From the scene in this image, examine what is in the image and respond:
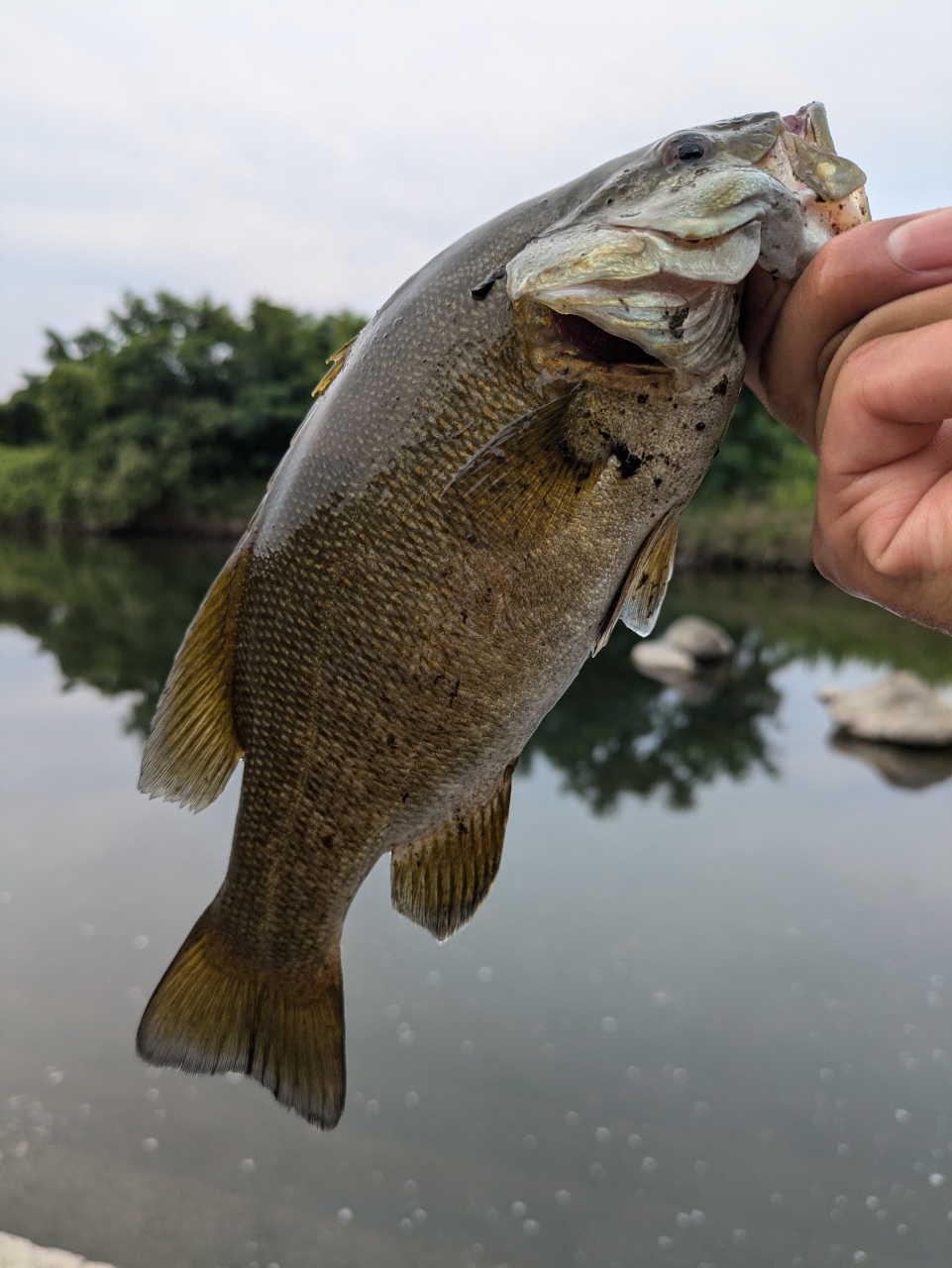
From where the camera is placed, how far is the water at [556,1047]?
4.96 m

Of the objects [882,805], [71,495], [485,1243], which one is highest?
[71,495]

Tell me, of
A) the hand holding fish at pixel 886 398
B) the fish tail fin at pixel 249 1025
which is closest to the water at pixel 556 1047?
the fish tail fin at pixel 249 1025

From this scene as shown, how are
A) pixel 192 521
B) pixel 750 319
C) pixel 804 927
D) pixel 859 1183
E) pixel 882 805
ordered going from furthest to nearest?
pixel 192 521, pixel 882 805, pixel 804 927, pixel 859 1183, pixel 750 319

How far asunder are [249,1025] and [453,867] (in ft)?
2.07

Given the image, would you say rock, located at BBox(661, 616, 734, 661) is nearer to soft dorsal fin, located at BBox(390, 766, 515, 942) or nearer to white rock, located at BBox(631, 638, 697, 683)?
white rock, located at BBox(631, 638, 697, 683)

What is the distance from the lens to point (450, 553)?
1610 millimetres

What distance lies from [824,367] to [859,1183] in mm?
5581

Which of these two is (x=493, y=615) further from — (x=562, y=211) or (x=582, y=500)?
(x=562, y=211)

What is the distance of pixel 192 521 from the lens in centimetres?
4403

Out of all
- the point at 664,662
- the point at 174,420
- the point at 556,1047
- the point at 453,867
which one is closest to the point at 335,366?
the point at 453,867

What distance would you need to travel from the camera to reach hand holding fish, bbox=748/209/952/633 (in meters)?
1.20

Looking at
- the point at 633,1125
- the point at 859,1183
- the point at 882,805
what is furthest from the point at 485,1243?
the point at 882,805

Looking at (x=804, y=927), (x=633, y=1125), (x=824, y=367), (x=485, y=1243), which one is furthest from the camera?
(x=804, y=927)

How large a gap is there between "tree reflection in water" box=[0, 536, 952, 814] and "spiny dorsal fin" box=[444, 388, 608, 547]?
9835 mm
